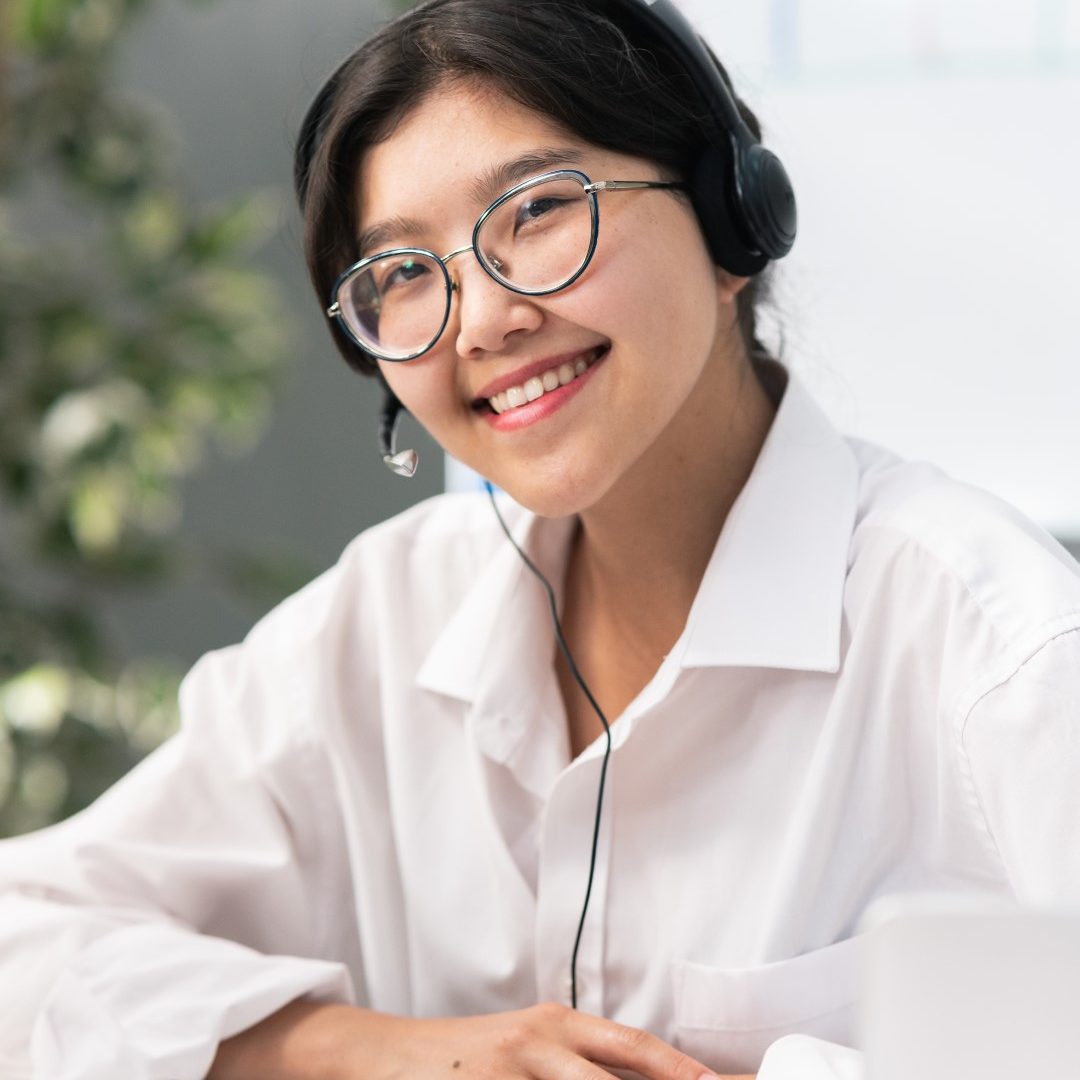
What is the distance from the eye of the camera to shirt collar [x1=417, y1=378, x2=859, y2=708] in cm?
104

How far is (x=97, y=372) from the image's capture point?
210 centimetres

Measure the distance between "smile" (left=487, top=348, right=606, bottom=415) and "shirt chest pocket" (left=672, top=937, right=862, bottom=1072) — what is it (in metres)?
0.44

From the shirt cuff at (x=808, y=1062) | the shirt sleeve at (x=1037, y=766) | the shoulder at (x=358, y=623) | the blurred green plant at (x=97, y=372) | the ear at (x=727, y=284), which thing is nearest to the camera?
the shirt cuff at (x=808, y=1062)

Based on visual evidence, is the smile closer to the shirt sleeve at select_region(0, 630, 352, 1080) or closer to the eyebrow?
the eyebrow

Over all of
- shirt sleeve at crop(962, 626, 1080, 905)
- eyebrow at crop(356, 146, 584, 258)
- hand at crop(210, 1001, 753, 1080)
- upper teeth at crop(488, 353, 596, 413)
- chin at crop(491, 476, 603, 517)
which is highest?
eyebrow at crop(356, 146, 584, 258)

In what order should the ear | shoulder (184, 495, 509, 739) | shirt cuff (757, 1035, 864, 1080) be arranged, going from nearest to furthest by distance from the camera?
shirt cuff (757, 1035, 864, 1080) < the ear < shoulder (184, 495, 509, 739)

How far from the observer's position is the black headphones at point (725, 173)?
1003 mm

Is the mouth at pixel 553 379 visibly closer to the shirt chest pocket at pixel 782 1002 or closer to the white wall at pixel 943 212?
the shirt chest pocket at pixel 782 1002

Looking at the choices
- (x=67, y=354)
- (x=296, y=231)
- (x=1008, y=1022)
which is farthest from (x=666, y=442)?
(x=67, y=354)

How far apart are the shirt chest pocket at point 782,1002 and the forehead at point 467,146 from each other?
583 millimetres

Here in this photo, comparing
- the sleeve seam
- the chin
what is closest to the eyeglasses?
the chin

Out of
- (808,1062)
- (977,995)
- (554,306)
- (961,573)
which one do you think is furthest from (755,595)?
(977,995)

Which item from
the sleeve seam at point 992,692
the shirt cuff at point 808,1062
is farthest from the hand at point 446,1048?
the sleeve seam at point 992,692

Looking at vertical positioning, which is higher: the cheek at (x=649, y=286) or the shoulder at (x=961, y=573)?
the cheek at (x=649, y=286)
